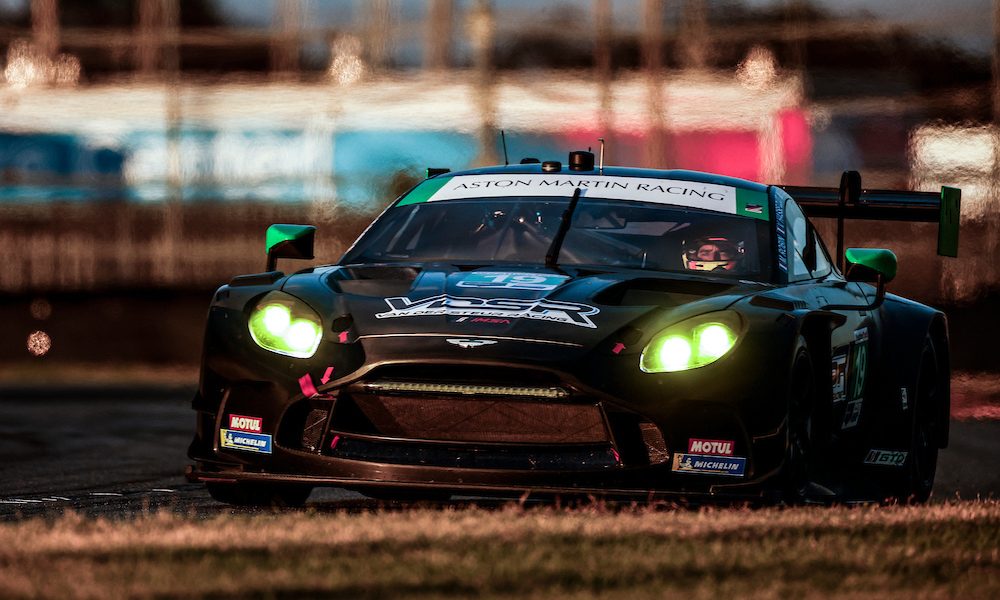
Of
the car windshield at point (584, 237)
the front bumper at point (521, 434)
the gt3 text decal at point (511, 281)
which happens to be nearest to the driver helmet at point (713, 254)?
the car windshield at point (584, 237)

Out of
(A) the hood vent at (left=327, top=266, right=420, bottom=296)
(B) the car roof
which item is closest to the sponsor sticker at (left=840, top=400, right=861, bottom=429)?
(B) the car roof

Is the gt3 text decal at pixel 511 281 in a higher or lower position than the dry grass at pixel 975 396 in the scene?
higher

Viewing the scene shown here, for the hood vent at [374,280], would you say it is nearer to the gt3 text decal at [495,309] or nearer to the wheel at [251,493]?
the gt3 text decal at [495,309]

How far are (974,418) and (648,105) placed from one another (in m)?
11.9

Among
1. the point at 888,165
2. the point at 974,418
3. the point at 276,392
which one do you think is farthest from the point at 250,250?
the point at 276,392

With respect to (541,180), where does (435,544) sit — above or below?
below

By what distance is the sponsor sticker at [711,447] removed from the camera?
6.57 meters

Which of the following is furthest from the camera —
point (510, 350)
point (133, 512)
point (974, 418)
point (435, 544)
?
point (974, 418)

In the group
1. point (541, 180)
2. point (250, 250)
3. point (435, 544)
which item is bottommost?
point (250, 250)

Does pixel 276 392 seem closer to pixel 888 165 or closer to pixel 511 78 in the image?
pixel 888 165

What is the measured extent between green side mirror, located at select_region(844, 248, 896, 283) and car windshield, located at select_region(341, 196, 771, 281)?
1.50 feet

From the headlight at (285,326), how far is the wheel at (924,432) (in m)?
2.85

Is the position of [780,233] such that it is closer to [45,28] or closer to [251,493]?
[251,493]

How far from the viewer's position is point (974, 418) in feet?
48.4
